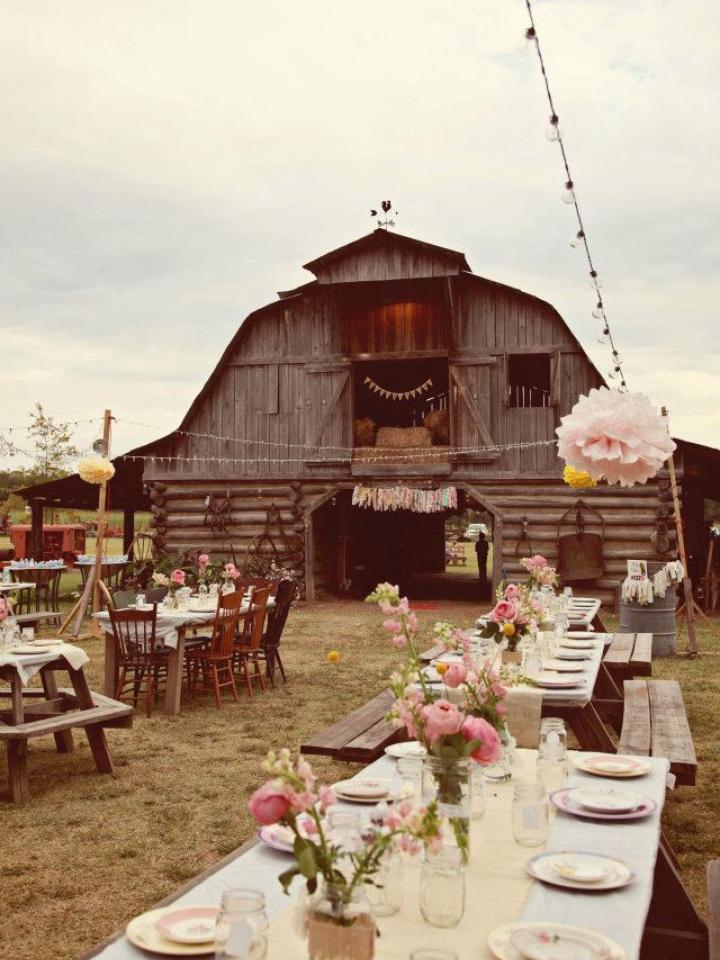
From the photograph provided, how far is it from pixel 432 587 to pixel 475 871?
73.9 ft

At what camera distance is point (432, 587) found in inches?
997

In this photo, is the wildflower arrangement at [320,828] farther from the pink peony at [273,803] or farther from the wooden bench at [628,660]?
the wooden bench at [628,660]

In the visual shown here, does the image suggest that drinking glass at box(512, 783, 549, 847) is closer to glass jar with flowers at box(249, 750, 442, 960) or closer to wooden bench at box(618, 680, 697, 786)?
glass jar with flowers at box(249, 750, 442, 960)

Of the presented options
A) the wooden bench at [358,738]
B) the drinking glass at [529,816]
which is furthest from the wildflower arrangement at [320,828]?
the wooden bench at [358,738]

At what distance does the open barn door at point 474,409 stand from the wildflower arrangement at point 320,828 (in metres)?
16.8

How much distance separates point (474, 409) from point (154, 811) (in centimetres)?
1337

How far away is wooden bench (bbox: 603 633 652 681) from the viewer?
834cm

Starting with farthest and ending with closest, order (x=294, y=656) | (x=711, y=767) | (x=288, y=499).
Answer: (x=288, y=499) < (x=294, y=656) < (x=711, y=767)

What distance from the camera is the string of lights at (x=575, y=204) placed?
7353mm

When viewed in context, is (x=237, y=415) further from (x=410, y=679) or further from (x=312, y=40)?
(x=410, y=679)

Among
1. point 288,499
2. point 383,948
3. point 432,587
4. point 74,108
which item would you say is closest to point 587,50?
point 383,948

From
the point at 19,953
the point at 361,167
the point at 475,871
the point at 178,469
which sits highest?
the point at 361,167

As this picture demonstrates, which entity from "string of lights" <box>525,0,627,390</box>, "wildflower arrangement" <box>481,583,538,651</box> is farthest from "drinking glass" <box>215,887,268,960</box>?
"string of lights" <box>525,0,627,390</box>

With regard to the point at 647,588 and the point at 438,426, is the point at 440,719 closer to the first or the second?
the point at 647,588
